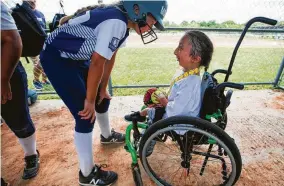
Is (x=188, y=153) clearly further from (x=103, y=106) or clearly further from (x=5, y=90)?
(x=5, y=90)

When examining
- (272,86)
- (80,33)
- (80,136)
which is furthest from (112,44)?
(272,86)

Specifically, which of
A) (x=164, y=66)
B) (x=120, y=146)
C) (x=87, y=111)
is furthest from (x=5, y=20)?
(x=164, y=66)

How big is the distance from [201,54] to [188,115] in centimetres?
52

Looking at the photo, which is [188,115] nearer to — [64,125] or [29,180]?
[29,180]

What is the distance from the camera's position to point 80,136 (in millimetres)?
1855

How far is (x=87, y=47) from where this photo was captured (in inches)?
62.9

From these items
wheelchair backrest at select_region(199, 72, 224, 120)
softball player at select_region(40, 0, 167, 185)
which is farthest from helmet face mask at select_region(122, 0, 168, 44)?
wheelchair backrest at select_region(199, 72, 224, 120)

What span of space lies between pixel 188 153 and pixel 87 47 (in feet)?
3.84

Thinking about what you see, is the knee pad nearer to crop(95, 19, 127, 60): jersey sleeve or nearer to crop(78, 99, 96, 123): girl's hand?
crop(78, 99, 96, 123): girl's hand

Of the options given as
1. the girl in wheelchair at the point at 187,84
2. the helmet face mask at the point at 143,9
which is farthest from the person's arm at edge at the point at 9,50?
the girl in wheelchair at the point at 187,84

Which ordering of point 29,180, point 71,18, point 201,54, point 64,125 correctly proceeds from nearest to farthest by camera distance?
point 71,18
point 201,54
point 29,180
point 64,125

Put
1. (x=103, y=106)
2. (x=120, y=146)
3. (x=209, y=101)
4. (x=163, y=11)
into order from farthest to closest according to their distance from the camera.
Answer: (x=120, y=146)
(x=103, y=106)
(x=209, y=101)
(x=163, y=11)

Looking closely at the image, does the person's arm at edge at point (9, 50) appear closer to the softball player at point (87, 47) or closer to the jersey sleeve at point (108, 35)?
the softball player at point (87, 47)

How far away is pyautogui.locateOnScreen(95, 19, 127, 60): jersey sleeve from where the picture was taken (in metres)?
1.43
